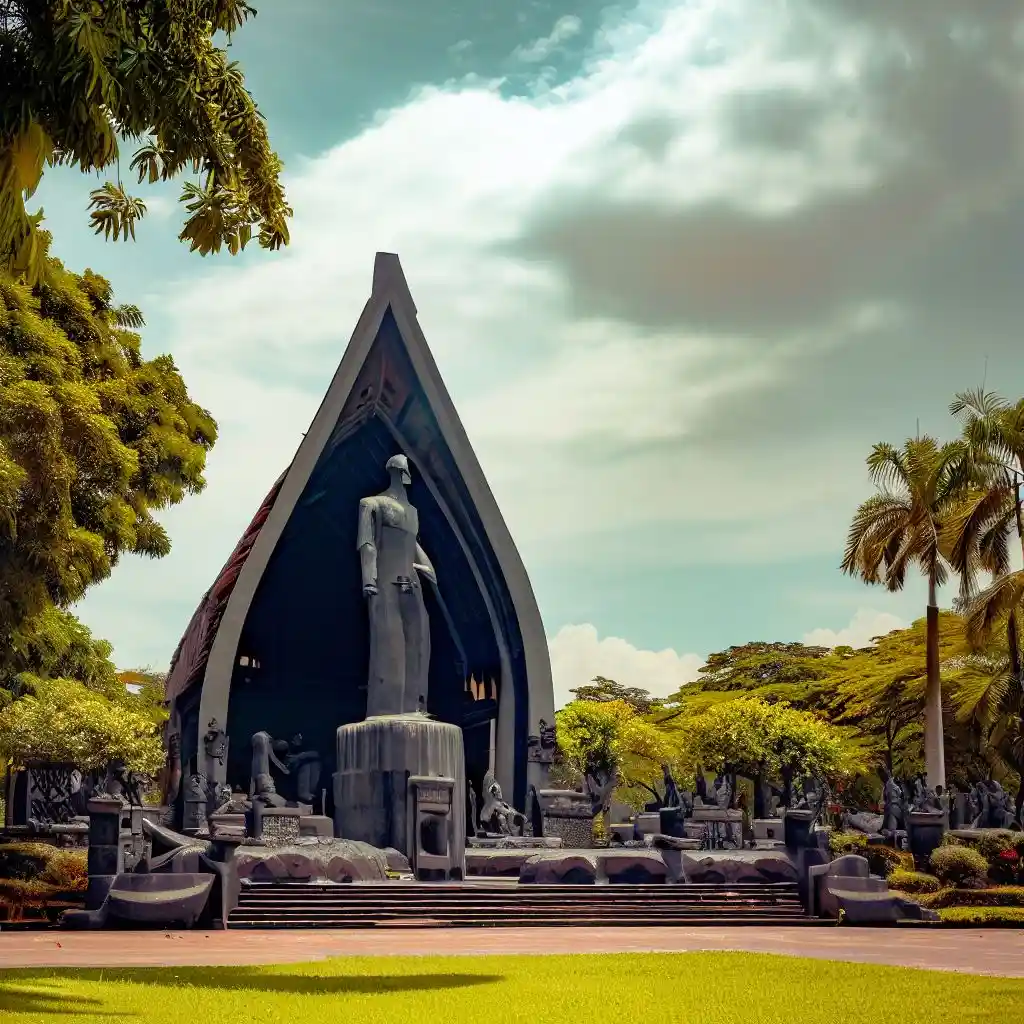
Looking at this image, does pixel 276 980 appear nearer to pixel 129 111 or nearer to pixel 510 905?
pixel 129 111

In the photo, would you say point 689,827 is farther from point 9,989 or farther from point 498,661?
point 9,989

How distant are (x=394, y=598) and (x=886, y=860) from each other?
9.79 meters

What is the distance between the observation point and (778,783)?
46.3m

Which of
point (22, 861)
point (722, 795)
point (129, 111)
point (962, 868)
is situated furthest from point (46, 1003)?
point (722, 795)

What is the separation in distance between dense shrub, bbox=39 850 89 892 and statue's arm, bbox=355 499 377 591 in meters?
8.91

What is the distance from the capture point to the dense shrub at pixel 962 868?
63.1ft

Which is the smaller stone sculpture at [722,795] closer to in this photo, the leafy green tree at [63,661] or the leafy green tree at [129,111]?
the leafy green tree at [63,661]

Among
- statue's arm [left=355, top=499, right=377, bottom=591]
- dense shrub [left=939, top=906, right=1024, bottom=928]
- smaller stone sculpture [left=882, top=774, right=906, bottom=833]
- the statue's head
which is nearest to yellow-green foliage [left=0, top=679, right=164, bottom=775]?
statue's arm [left=355, top=499, right=377, bottom=591]

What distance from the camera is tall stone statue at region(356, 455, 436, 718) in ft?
82.2

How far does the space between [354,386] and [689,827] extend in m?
10.8

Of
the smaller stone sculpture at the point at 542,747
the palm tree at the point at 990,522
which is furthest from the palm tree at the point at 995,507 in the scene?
the smaller stone sculpture at the point at 542,747

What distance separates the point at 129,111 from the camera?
8.18 metres

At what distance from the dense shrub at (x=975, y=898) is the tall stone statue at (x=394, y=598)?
403 inches

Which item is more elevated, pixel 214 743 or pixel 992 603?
pixel 992 603
